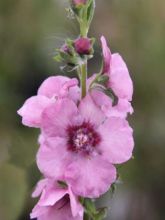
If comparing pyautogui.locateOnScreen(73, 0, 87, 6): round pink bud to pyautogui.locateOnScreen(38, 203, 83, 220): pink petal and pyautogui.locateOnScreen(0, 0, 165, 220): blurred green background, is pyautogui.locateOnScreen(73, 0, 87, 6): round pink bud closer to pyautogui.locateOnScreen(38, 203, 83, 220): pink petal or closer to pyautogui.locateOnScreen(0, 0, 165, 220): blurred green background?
pyautogui.locateOnScreen(38, 203, 83, 220): pink petal

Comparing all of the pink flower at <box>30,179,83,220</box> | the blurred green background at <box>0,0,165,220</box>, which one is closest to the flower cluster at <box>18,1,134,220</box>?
the pink flower at <box>30,179,83,220</box>

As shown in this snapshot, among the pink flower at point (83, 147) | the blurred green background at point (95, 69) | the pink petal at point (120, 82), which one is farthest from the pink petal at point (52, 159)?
the blurred green background at point (95, 69)

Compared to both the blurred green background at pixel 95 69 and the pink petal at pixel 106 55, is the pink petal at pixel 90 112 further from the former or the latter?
the blurred green background at pixel 95 69

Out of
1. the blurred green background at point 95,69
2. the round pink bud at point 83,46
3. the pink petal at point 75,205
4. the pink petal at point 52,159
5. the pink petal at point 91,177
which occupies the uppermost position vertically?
the round pink bud at point 83,46

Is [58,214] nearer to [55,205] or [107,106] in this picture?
[55,205]

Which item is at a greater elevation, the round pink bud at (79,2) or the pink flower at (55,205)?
the round pink bud at (79,2)

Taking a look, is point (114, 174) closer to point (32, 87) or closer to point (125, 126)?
point (125, 126)

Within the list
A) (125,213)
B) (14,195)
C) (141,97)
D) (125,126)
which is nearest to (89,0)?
(125,126)
